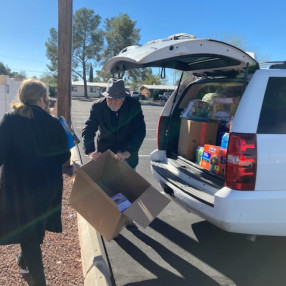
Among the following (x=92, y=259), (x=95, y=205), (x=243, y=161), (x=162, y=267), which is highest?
(x=243, y=161)

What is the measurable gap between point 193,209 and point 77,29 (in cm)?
6168

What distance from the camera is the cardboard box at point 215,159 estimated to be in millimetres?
3442

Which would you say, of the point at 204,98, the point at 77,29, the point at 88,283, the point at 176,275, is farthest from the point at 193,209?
the point at 77,29

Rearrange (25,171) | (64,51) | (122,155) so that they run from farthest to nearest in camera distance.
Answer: (64,51) < (122,155) < (25,171)

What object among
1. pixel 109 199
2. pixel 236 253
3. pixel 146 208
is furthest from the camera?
pixel 236 253

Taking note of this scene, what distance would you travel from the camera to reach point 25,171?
2.52 metres

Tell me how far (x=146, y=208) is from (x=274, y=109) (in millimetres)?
1490

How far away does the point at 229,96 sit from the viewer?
4070 millimetres

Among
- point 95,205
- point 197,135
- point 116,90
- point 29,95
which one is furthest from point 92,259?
point 197,135

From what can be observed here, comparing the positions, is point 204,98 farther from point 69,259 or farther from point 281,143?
point 69,259

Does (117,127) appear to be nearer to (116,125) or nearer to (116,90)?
(116,125)

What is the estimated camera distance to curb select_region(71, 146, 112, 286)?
277cm

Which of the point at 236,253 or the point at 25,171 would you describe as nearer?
the point at 25,171

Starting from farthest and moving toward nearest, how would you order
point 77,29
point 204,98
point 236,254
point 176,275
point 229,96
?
point 77,29 → point 204,98 → point 229,96 → point 236,254 → point 176,275
